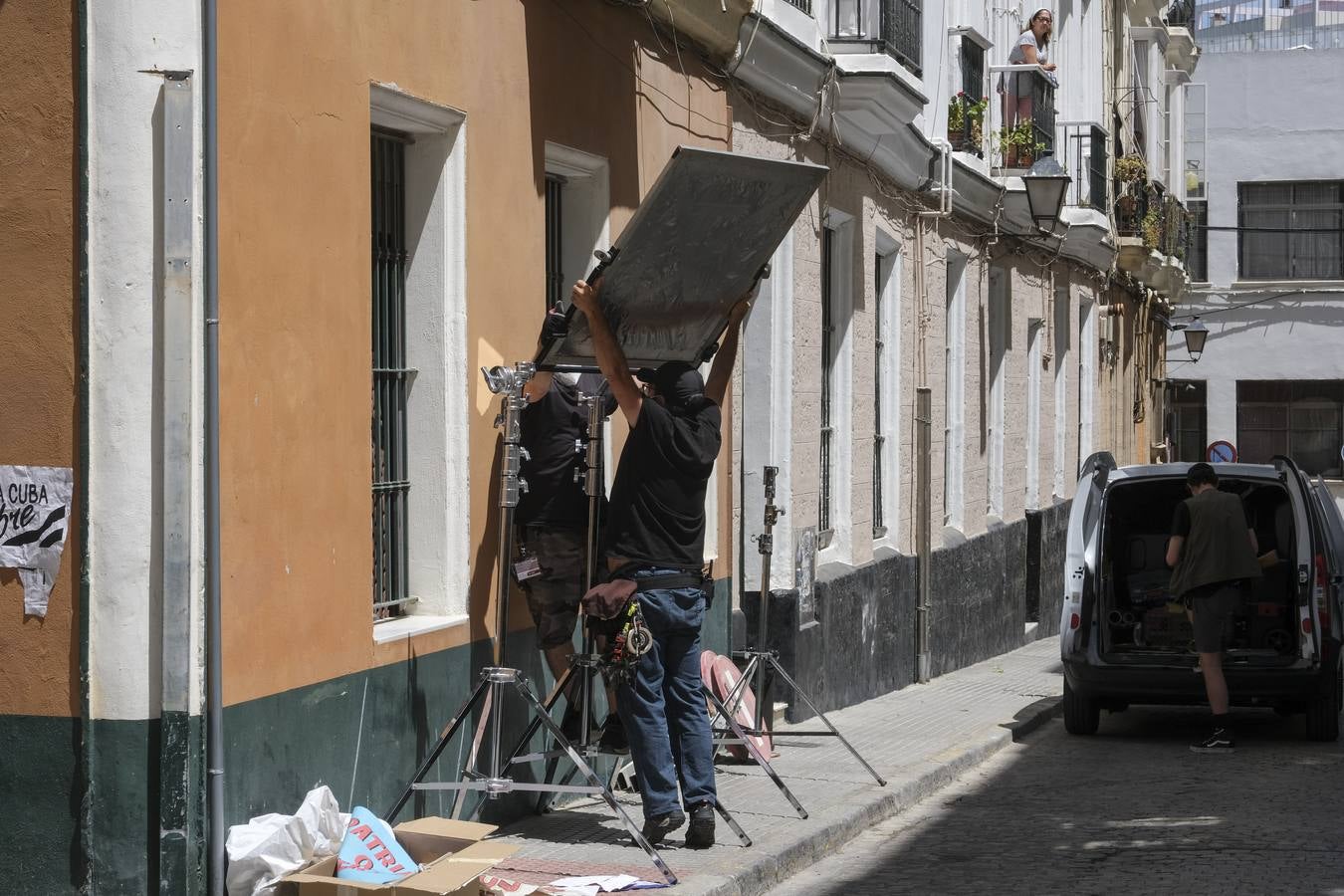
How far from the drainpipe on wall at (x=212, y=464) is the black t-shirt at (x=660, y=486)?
195 cm

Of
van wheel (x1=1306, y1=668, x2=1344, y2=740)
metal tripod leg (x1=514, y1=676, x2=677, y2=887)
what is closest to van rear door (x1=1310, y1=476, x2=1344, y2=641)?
van wheel (x1=1306, y1=668, x2=1344, y2=740)

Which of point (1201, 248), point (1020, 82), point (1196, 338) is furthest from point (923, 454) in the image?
point (1201, 248)

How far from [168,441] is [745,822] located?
3601 millimetres

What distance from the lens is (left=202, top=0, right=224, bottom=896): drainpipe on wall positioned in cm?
591

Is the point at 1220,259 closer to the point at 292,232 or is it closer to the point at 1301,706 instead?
the point at 1301,706

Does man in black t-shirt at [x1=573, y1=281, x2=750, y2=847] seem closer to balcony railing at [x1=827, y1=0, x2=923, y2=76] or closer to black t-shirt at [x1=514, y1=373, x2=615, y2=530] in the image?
black t-shirt at [x1=514, y1=373, x2=615, y2=530]

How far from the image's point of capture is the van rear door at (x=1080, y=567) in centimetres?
1281

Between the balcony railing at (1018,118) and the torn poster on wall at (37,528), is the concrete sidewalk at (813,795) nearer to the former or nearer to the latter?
the torn poster on wall at (37,528)

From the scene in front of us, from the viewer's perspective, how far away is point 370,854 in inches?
244

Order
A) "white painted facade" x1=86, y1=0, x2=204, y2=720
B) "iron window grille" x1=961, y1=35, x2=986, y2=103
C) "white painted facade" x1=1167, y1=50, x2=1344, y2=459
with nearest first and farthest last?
1. "white painted facade" x1=86, y1=0, x2=204, y2=720
2. "iron window grille" x1=961, y1=35, x2=986, y2=103
3. "white painted facade" x1=1167, y1=50, x2=1344, y2=459

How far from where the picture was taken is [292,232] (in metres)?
6.45

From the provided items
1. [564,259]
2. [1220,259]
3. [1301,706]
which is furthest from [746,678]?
[1220,259]

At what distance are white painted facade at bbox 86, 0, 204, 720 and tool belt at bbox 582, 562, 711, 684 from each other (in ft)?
6.38

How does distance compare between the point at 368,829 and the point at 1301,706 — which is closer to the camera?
the point at 368,829
